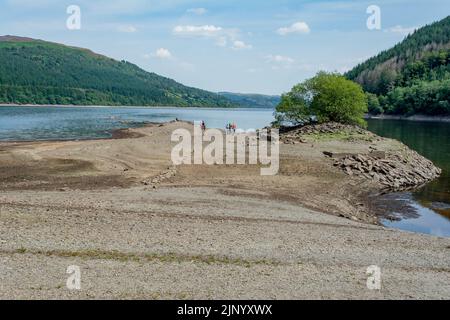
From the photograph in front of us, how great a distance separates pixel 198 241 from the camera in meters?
18.5

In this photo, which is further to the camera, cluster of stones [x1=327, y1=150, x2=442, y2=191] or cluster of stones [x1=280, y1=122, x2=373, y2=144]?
cluster of stones [x1=280, y1=122, x2=373, y2=144]

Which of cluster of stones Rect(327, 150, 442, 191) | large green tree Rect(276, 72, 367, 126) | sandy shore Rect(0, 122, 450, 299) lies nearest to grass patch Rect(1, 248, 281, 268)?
sandy shore Rect(0, 122, 450, 299)

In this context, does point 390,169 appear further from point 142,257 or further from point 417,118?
point 417,118

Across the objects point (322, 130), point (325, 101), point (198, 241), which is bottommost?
point (198, 241)

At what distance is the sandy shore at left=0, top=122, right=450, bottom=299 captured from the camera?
14.0 metres

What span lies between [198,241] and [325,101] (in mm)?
54827

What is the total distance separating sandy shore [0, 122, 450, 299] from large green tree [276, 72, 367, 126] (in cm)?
3662

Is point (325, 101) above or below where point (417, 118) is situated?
above

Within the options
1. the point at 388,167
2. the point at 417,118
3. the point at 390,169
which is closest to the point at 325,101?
the point at 388,167

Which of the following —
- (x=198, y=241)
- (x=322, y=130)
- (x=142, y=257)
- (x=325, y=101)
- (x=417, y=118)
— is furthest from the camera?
(x=417, y=118)

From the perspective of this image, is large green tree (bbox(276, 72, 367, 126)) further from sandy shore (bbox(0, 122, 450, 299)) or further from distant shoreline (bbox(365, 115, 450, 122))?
distant shoreline (bbox(365, 115, 450, 122))

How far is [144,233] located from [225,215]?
219 inches

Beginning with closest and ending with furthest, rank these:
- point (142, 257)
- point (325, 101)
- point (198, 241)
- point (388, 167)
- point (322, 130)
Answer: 1. point (142, 257)
2. point (198, 241)
3. point (388, 167)
4. point (322, 130)
5. point (325, 101)
